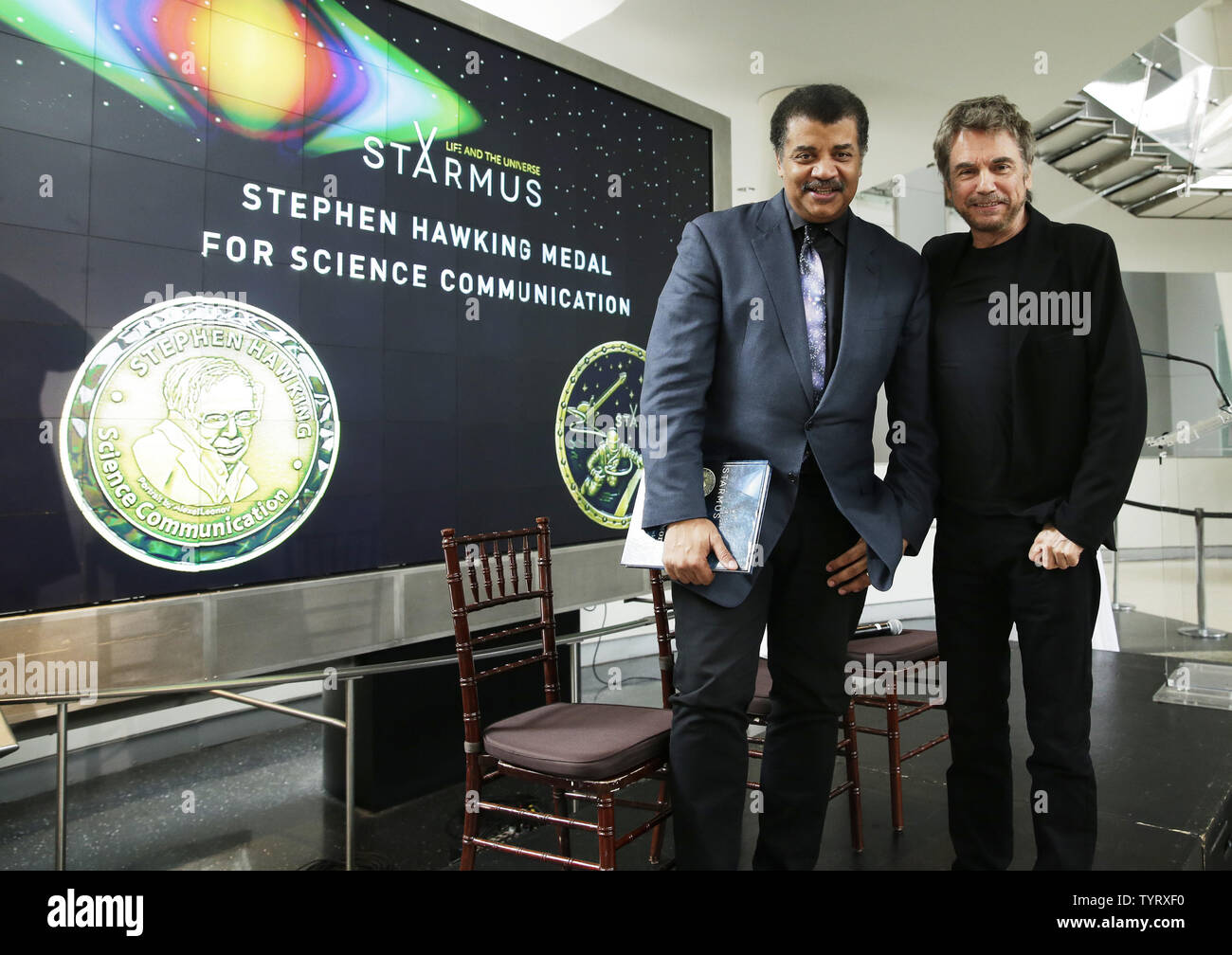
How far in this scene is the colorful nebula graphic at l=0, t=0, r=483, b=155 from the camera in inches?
80.5

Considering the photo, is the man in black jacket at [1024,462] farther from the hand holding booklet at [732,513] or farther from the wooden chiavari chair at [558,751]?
the wooden chiavari chair at [558,751]

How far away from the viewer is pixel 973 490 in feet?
5.42

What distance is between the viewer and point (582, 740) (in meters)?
1.57

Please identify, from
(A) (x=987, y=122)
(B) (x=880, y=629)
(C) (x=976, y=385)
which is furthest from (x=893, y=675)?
(A) (x=987, y=122)

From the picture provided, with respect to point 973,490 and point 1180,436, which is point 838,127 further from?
point 1180,436

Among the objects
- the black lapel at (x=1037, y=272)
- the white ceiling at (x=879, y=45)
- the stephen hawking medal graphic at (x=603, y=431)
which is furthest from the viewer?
the white ceiling at (x=879, y=45)

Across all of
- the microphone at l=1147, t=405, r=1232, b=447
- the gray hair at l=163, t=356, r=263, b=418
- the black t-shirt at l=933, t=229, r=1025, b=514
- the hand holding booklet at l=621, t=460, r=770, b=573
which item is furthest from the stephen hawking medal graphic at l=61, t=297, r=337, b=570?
the microphone at l=1147, t=405, r=1232, b=447

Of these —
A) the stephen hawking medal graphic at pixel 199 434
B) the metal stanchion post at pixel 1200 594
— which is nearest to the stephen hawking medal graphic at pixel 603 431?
the stephen hawking medal graphic at pixel 199 434

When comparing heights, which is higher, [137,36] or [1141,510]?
[137,36]

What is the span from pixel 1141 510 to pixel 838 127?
3.86 metres

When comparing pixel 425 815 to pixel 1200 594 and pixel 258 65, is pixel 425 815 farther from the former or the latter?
pixel 1200 594

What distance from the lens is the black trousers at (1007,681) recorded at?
5.23ft

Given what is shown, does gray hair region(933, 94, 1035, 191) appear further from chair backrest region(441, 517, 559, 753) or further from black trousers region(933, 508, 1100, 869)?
chair backrest region(441, 517, 559, 753)
